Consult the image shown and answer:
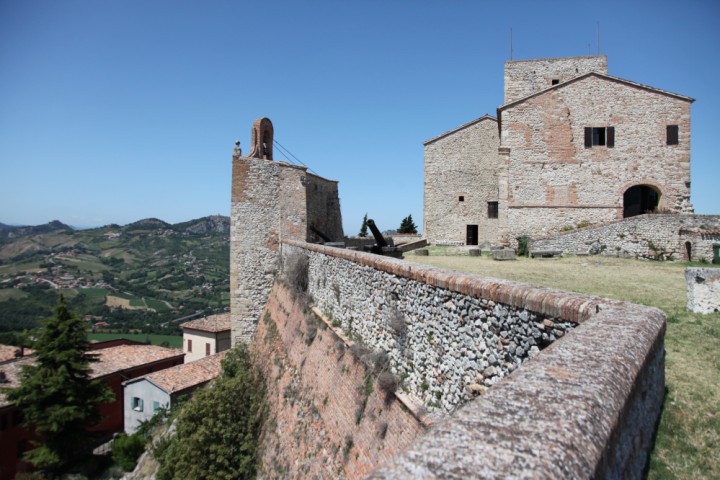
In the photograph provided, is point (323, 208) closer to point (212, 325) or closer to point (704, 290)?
point (704, 290)

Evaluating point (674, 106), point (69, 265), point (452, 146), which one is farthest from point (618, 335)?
point (69, 265)

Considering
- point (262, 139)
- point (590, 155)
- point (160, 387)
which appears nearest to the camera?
point (262, 139)

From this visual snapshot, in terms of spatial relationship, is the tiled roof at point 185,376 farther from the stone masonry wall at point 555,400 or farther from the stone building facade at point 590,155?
the stone masonry wall at point 555,400

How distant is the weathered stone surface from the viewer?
23.6 ft

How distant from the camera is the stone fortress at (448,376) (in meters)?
1.67

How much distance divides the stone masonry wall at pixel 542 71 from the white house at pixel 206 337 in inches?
976

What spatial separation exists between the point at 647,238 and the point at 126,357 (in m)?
32.5

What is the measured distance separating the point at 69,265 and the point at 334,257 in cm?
14221

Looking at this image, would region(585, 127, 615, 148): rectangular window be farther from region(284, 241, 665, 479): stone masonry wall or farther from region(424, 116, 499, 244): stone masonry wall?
region(284, 241, 665, 479): stone masonry wall

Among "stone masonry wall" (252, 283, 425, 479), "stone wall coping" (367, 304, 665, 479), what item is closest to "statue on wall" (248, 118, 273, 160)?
"stone masonry wall" (252, 283, 425, 479)

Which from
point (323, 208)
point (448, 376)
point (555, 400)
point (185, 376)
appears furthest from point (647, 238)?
point (185, 376)

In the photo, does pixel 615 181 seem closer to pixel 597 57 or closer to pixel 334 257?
pixel 597 57

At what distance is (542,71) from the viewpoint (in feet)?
88.6

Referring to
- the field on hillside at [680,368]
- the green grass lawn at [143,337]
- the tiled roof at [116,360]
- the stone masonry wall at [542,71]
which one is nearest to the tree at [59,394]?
the tiled roof at [116,360]
